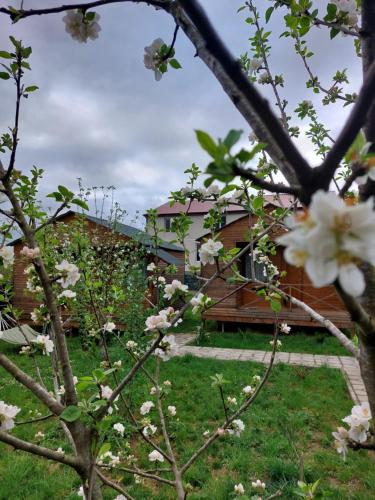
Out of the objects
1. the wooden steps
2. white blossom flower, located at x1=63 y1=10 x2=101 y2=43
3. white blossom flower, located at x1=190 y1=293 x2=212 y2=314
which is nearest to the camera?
white blossom flower, located at x1=63 y1=10 x2=101 y2=43

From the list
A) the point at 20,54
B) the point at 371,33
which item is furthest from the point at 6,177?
the point at 371,33

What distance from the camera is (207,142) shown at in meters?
0.46

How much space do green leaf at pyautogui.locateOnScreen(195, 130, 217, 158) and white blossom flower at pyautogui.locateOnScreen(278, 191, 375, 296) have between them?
0.15m

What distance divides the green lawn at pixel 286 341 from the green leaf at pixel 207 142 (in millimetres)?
7379

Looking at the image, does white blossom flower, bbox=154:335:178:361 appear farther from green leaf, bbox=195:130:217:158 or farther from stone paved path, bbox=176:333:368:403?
stone paved path, bbox=176:333:368:403

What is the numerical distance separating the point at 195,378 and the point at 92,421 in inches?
196

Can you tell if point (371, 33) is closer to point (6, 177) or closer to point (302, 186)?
point (302, 186)

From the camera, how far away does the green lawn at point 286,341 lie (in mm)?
7605

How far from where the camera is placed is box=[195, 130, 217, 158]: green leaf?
0.46 m

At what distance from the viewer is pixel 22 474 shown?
3.15m

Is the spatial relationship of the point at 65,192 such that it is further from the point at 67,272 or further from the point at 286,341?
the point at 286,341

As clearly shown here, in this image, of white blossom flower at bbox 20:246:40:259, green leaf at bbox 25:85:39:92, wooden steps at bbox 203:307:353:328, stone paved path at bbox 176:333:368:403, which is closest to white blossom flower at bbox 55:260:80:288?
white blossom flower at bbox 20:246:40:259

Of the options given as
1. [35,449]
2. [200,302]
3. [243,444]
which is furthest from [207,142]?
[243,444]

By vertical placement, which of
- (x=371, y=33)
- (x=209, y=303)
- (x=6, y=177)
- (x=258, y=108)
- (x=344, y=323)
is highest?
(x=371, y=33)
